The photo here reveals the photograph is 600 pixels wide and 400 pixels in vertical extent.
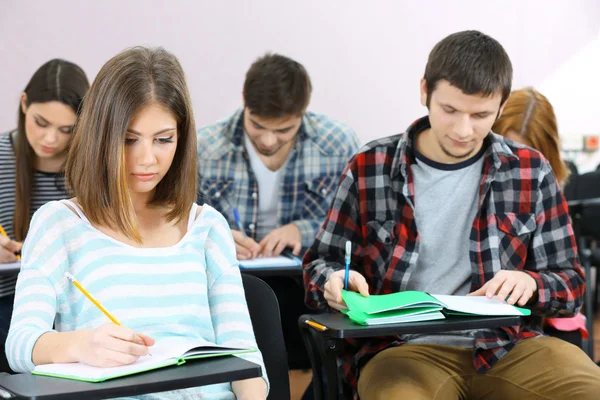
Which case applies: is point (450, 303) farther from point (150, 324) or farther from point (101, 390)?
point (101, 390)

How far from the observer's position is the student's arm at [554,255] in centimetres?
184

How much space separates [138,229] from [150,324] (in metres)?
0.20

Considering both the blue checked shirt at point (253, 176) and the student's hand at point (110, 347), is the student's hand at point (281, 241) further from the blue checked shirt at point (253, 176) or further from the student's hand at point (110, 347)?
the student's hand at point (110, 347)

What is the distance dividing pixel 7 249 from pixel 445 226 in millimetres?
1346

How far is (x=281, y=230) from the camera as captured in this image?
2.82 meters

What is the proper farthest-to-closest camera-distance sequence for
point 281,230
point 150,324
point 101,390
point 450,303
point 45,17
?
point 45,17, point 281,230, point 450,303, point 150,324, point 101,390

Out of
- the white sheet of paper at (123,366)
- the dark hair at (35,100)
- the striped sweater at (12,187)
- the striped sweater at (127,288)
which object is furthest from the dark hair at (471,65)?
the striped sweater at (12,187)

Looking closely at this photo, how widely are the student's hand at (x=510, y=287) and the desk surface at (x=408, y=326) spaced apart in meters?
0.19

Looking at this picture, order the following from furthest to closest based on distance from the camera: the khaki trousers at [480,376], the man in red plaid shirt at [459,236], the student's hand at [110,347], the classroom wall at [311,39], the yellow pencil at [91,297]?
the classroom wall at [311,39] → the man in red plaid shirt at [459,236] → the khaki trousers at [480,376] → the yellow pencil at [91,297] → the student's hand at [110,347]

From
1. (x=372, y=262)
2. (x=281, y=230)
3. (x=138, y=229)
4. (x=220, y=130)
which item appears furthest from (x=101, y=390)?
(x=220, y=130)

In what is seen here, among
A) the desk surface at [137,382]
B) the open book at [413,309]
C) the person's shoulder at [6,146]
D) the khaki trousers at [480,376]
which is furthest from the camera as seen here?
the person's shoulder at [6,146]

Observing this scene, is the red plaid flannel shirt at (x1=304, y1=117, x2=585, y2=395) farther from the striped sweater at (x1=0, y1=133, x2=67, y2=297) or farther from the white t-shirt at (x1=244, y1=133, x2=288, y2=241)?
the striped sweater at (x1=0, y1=133, x2=67, y2=297)

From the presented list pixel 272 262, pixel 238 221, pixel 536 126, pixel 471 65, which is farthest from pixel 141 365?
pixel 536 126

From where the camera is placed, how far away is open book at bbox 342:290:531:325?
1509 millimetres
